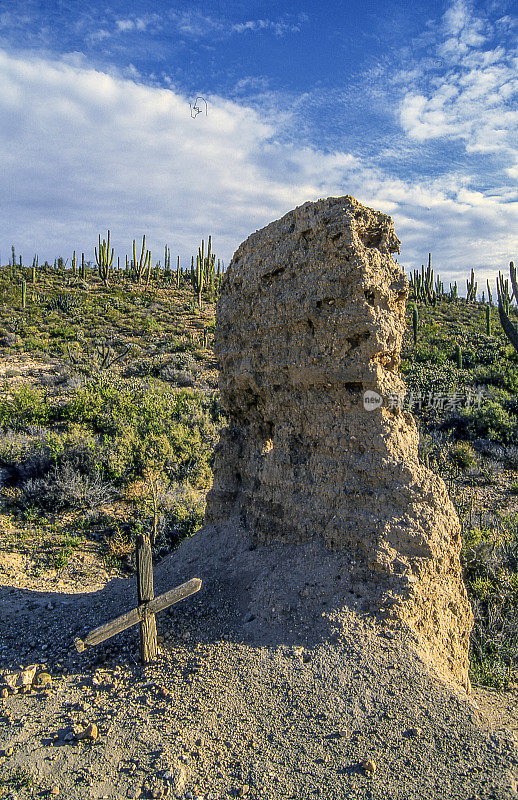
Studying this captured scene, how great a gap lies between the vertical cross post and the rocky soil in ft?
Result: 0.41

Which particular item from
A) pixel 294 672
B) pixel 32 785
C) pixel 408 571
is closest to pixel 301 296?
pixel 408 571

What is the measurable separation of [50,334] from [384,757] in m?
23.0

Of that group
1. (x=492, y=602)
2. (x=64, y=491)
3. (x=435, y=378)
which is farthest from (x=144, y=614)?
(x=435, y=378)

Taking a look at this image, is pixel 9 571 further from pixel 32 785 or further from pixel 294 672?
pixel 294 672

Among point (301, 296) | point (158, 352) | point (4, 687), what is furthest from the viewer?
point (158, 352)

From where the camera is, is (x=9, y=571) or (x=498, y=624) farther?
(x=9, y=571)

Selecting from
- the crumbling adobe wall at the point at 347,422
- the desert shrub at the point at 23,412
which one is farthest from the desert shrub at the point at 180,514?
the desert shrub at the point at 23,412

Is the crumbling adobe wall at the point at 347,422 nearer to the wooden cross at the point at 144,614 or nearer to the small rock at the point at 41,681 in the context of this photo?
the wooden cross at the point at 144,614

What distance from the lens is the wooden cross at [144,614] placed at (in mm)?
3822

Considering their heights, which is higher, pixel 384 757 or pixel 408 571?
pixel 408 571

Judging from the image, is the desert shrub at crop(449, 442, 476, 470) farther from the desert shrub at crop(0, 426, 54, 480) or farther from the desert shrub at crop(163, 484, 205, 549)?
the desert shrub at crop(0, 426, 54, 480)

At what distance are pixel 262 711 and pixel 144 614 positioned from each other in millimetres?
1247

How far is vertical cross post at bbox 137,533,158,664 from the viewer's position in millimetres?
3848

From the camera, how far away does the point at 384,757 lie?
281 centimetres
